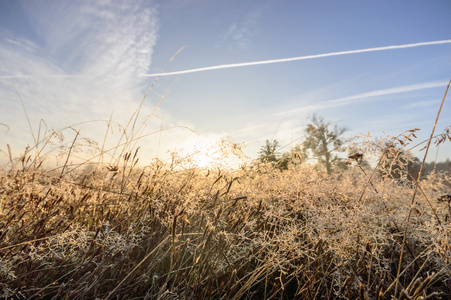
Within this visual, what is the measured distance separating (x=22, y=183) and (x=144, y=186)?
0.98 metres

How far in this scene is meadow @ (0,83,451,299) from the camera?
56.9 inches

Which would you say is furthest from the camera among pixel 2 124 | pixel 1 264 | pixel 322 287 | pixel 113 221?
pixel 2 124

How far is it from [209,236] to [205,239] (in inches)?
16.3

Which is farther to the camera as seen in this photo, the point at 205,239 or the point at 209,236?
the point at 205,239

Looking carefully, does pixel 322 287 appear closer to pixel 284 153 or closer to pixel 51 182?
pixel 284 153

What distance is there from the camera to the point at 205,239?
63.9 inches

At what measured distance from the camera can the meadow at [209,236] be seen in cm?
145

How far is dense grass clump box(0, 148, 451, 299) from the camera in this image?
144cm

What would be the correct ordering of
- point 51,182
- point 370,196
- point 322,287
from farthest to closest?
point 370,196 < point 51,182 < point 322,287

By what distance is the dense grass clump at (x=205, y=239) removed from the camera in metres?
1.44

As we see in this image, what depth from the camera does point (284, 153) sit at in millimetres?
2914

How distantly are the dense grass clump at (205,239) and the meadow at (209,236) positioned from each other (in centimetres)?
1

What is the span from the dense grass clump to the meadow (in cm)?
1

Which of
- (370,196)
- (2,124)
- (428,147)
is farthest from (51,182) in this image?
(370,196)
